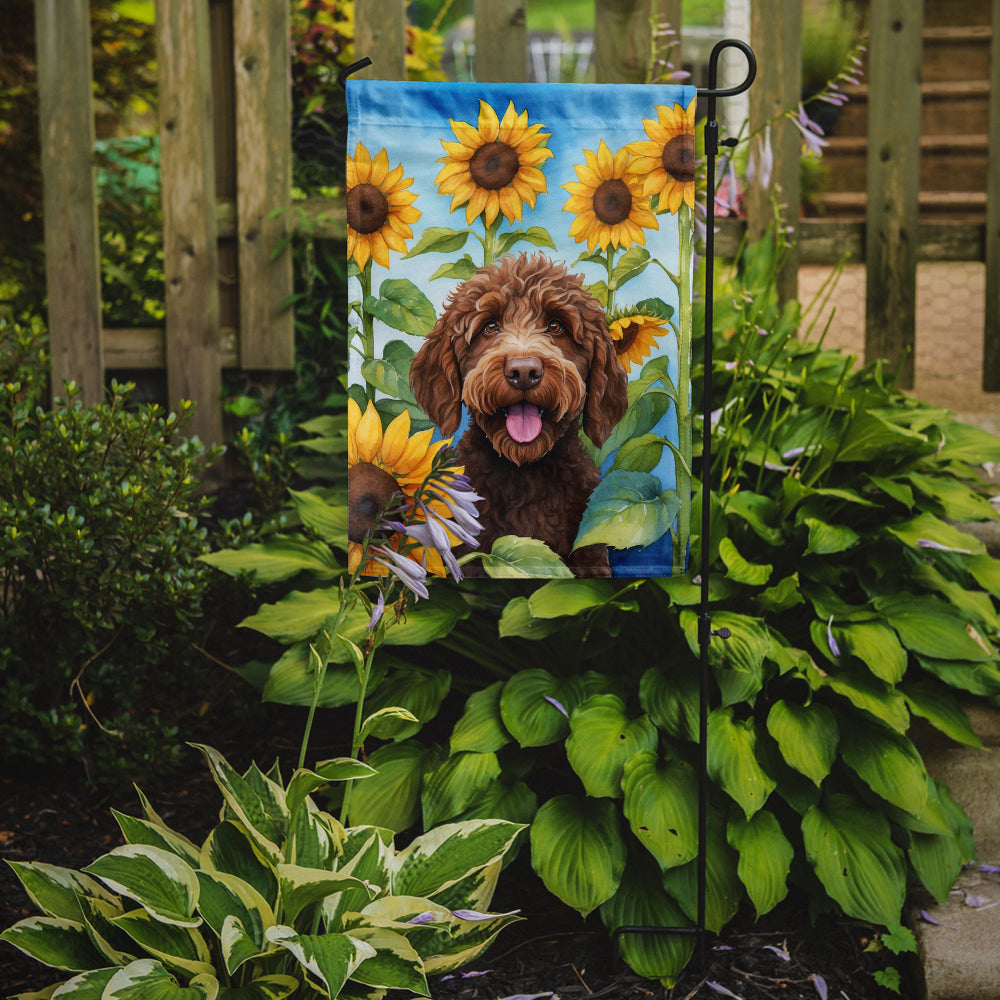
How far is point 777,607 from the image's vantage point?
209 cm

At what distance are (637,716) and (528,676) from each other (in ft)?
0.79

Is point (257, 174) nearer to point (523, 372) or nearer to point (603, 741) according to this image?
point (523, 372)

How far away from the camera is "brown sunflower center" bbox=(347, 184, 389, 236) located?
71.0 inches

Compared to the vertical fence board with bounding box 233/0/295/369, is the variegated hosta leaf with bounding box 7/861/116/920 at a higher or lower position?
lower

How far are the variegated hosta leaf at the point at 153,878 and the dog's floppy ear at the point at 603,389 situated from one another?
1.05m

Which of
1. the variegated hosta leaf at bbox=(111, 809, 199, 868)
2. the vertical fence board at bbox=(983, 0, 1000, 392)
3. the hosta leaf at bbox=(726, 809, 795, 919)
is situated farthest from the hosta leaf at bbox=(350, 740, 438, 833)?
the vertical fence board at bbox=(983, 0, 1000, 392)

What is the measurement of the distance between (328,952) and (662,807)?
0.71 metres

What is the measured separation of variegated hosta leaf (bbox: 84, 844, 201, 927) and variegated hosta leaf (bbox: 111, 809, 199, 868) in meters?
0.09

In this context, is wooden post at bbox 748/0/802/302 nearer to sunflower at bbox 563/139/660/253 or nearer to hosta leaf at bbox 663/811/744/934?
sunflower at bbox 563/139/660/253

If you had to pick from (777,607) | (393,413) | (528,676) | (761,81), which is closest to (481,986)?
(528,676)

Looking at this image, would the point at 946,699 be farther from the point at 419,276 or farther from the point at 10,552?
the point at 10,552

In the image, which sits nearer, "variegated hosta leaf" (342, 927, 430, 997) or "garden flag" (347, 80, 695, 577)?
"variegated hosta leaf" (342, 927, 430, 997)

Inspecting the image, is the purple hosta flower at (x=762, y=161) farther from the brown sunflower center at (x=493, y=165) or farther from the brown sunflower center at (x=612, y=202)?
the brown sunflower center at (x=493, y=165)

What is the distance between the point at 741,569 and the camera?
6.75 feet
